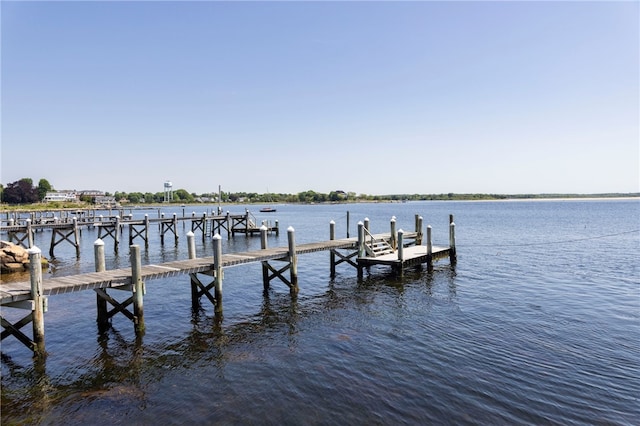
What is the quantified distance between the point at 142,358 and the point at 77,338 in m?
3.20

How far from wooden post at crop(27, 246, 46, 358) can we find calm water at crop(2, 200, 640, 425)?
0.55 m

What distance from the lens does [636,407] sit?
27.3ft

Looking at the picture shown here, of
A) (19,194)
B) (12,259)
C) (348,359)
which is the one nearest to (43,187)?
(19,194)

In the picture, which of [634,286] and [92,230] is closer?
[634,286]

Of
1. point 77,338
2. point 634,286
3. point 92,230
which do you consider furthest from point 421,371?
point 92,230

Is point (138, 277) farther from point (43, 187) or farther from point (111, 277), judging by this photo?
point (43, 187)

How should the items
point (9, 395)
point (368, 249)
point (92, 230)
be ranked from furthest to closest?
point (92, 230) → point (368, 249) → point (9, 395)

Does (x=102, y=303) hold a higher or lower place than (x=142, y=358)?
higher

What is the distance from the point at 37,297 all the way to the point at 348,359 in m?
8.63

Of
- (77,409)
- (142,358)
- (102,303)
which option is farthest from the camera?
(102,303)

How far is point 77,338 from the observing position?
12.7 meters

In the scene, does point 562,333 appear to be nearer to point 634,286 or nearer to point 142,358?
point 634,286

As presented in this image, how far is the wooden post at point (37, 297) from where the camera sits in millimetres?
10672

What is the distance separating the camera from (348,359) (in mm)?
10898
